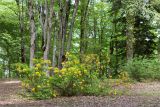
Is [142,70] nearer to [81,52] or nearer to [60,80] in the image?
[81,52]

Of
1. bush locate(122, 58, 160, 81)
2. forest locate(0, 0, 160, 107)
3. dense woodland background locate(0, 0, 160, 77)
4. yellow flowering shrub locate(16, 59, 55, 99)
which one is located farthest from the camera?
dense woodland background locate(0, 0, 160, 77)

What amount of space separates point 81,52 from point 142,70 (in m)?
8.57

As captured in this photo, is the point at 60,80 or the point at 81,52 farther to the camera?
the point at 81,52

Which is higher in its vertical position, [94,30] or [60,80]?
[94,30]

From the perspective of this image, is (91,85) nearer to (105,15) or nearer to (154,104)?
(154,104)

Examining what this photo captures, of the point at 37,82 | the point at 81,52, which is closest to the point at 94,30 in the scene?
the point at 81,52

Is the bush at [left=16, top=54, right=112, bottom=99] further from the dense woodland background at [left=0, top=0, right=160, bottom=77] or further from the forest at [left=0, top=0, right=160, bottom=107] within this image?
the dense woodland background at [left=0, top=0, right=160, bottom=77]

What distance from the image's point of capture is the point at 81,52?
28.0 m

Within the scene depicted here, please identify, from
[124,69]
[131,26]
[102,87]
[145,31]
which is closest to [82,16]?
[145,31]

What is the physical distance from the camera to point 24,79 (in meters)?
12.0

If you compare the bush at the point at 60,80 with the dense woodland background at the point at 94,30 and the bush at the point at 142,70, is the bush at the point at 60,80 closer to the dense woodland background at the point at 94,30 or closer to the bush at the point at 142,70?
the bush at the point at 142,70

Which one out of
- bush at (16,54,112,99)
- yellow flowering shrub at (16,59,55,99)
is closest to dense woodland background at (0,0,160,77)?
bush at (16,54,112,99)

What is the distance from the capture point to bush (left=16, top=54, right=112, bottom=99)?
39.0 ft

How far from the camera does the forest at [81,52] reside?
39.8 ft
